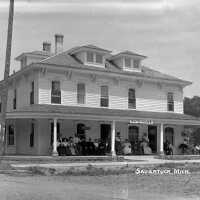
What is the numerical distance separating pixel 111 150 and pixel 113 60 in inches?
328

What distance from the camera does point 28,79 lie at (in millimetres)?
31516

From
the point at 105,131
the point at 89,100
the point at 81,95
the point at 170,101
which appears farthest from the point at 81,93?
the point at 170,101

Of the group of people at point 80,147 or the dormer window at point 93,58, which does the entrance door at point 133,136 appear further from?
the dormer window at point 93,58

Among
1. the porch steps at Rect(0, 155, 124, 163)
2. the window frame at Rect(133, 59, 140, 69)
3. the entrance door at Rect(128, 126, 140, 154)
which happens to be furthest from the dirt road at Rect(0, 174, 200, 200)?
the window frame at Rect(133, 59, 140, 69)

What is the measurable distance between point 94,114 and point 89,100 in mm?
3072

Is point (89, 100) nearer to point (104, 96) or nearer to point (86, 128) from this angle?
point (104, 96)

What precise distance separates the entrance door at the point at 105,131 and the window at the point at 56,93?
13.1ft

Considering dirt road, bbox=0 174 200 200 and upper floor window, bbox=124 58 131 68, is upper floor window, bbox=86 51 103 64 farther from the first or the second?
dirt road, bbox=0 174 200 200

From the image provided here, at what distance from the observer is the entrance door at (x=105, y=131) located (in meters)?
32.4

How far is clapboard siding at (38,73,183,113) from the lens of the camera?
1183 inches

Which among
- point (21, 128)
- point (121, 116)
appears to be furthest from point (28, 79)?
point (121, 116)

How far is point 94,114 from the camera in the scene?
2883 cm

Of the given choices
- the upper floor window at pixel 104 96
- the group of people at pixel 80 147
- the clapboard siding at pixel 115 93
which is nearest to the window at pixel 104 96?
the upper floor window at pixel 104 96

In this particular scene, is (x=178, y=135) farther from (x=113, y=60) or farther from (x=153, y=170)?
(x=153, y=170)
